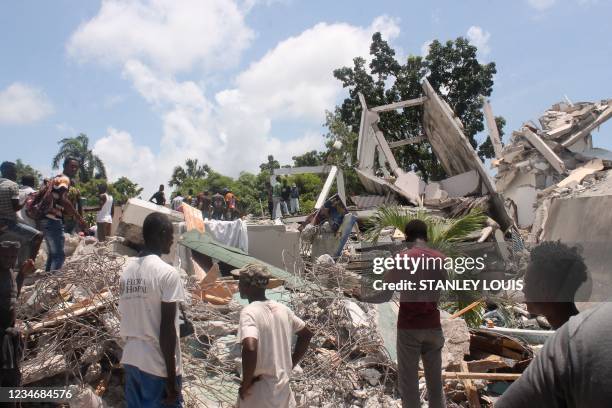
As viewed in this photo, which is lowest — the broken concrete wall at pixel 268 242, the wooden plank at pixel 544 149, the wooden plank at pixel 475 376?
the wooden plank at pixel 475 376

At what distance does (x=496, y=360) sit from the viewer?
5230 mm

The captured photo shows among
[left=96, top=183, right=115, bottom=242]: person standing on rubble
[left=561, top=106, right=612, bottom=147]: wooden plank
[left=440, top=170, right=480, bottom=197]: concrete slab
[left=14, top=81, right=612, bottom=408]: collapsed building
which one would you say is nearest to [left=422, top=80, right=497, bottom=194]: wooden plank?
[left=440, top=170, right=480, bottom=197]: concrete slab

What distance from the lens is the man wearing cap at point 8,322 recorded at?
142 inches

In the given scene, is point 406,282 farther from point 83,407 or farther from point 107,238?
point 107,238

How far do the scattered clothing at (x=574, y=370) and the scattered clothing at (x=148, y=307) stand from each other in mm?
2025

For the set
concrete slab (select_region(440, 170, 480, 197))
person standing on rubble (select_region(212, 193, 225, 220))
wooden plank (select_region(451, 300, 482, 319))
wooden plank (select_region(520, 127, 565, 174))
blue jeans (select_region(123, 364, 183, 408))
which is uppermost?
wooden plank (select_region(520, 127, 565, 174))

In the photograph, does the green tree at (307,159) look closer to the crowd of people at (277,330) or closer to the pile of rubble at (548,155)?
the pile of rubble at (548,155)

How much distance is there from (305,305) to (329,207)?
377 centimetres

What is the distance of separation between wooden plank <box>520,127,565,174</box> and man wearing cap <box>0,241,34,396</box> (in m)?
14.2

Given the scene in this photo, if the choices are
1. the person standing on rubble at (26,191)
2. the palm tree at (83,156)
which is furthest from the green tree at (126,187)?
the person standing on rubble at (26,191)

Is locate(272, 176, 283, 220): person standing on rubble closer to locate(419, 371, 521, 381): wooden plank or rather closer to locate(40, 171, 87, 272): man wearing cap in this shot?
locate(40, 171, 87, 272): man wearing cap

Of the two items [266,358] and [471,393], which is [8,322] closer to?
[266,358]

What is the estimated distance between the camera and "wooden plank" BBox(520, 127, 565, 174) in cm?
1490

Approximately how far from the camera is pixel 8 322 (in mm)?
3656
